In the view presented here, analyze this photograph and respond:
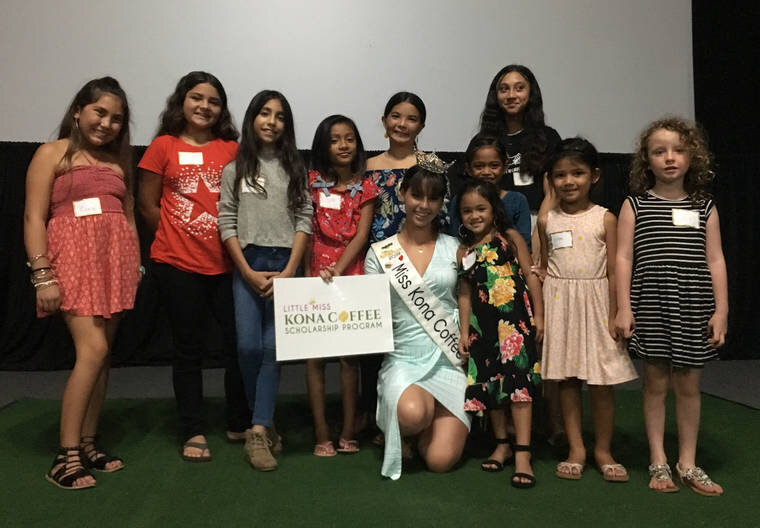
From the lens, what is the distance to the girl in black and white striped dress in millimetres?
1952

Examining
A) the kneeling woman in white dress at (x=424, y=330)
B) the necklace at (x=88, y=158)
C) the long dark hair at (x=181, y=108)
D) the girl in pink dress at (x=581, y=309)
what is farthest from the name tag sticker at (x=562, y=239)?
the necklace at (x=88, y=158)

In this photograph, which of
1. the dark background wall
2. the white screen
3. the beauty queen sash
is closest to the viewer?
the beauty queen sash

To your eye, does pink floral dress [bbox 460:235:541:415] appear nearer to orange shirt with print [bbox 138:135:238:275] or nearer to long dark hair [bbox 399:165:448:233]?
long dark hair [bbox 399:165:448:233]

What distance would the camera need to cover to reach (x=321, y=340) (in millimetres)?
2211

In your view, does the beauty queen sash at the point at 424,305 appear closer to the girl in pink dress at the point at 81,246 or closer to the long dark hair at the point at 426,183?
the long dark hair at the point at 426,183

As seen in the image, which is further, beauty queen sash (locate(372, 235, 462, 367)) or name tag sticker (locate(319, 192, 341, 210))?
name tag sticker (locate(319, 192, 341, 210))

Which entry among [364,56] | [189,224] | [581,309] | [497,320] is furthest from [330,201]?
[364,56]

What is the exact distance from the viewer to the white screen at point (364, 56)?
3943 mm

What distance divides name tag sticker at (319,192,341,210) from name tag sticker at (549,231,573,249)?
923 mm

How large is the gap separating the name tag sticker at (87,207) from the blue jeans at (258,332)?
58 centimetres

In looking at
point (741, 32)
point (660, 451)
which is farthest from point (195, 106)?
point (741, 32)

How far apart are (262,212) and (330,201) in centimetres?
31

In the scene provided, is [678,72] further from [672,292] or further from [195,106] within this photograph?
[195,106]

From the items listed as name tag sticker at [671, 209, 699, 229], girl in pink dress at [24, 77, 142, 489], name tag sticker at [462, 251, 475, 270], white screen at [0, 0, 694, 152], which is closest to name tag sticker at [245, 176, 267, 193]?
girl in pink dress at [24, 77, 142, 489]
